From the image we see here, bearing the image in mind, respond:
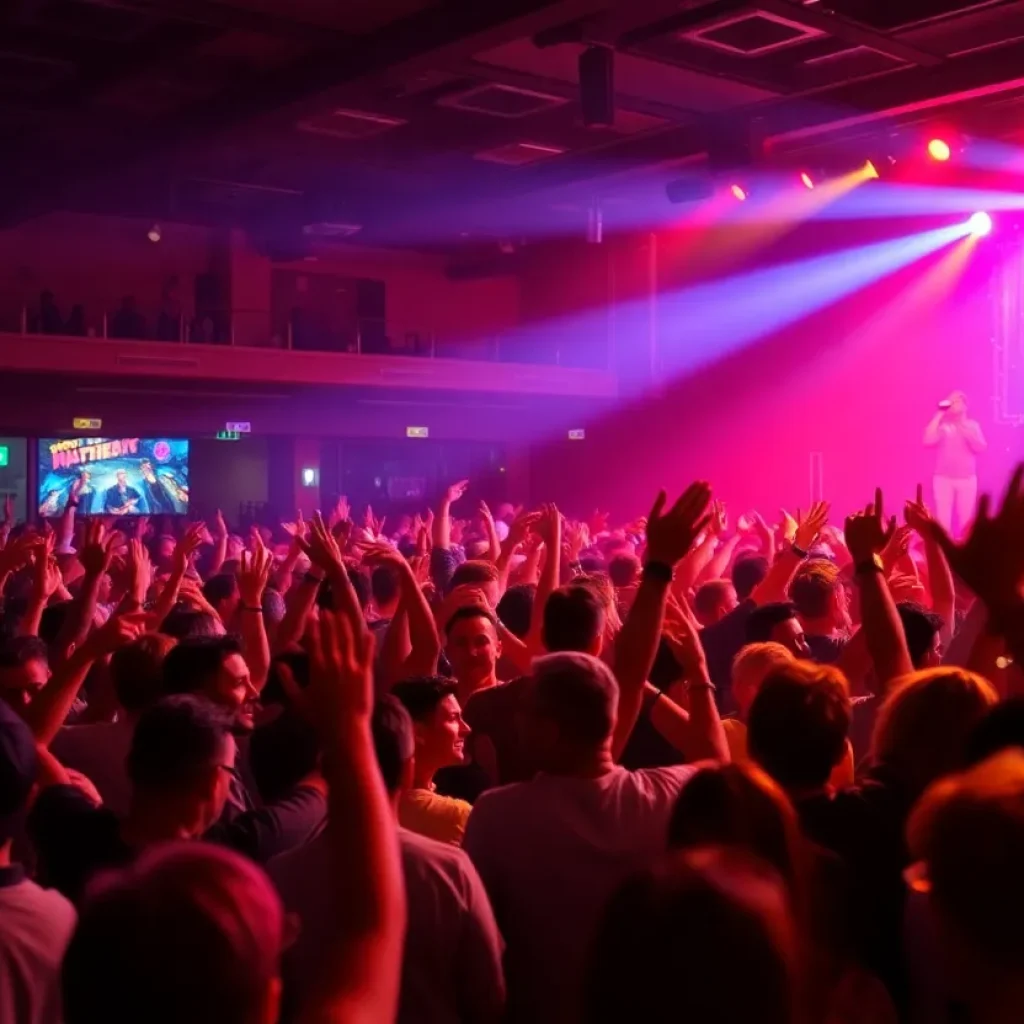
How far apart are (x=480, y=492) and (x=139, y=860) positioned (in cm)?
2019

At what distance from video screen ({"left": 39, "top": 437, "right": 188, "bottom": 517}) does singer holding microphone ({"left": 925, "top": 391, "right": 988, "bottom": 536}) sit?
10156 mm

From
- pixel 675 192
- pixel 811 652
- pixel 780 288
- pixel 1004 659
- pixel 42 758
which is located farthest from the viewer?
pixel 780 288

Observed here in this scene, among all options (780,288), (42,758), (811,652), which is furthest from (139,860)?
(780,288)

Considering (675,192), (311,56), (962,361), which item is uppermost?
(311,56)

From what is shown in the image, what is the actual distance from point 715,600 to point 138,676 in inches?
119

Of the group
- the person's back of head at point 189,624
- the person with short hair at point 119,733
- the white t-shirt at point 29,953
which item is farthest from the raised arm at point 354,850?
the person's back of head at point 189,624

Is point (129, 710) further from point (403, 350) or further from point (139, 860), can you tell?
point (403, 350)

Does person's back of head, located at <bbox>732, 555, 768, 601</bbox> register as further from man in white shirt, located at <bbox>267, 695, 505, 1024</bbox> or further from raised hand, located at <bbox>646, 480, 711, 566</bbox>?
man in white shirt, located at <bbox>267, 695, 505, 1024</bbox>

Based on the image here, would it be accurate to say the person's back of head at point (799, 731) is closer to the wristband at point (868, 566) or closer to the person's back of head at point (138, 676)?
the wristband at point (868, 566)

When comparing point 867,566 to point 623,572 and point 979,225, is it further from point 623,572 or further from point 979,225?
point 979,225

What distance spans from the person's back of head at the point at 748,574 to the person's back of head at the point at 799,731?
12.0ft

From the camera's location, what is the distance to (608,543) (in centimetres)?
950

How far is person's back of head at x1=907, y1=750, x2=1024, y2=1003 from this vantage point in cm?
137

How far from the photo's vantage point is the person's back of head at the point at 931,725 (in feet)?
8.61
